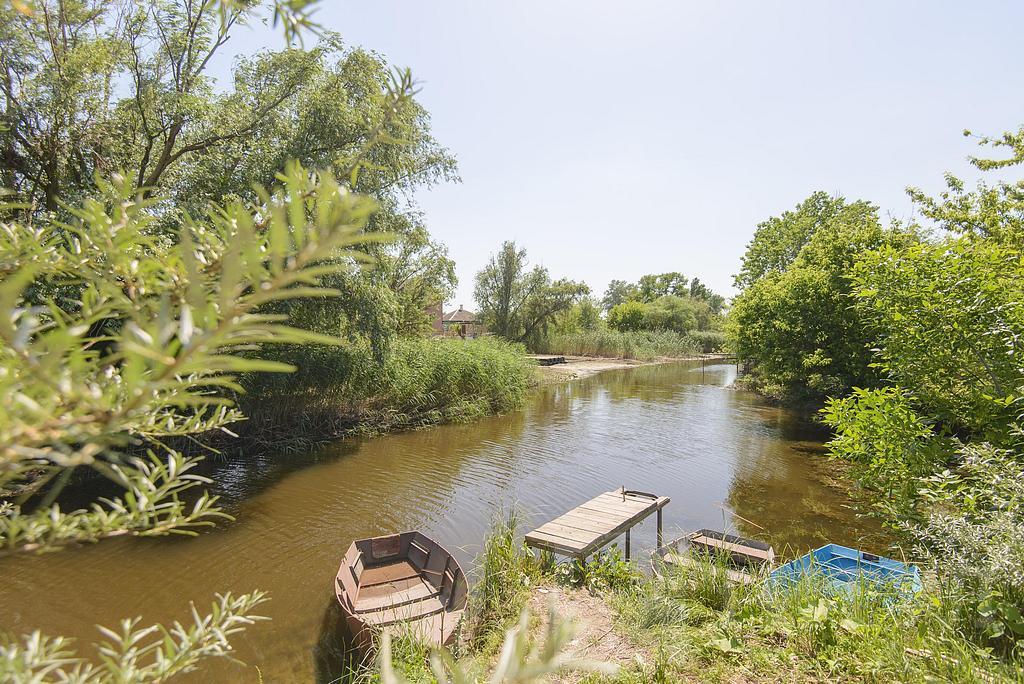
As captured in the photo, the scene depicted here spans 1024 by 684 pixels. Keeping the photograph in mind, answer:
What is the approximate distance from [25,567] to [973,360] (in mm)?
11891

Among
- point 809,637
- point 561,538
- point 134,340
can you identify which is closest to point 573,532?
point 561,538

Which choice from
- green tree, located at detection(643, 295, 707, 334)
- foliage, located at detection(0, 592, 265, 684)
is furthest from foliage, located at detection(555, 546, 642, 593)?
green tree, located at detection(643, 295, 707, 334)

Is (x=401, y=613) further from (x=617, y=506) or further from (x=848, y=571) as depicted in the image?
(x=848, y=571)

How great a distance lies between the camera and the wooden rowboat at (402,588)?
4.95m

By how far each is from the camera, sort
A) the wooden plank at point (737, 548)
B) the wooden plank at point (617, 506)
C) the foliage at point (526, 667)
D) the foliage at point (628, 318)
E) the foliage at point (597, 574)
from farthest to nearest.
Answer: the foliage at point (628, 318)
the wooden plank at point (617, 506)
the wooden plank at point (737, 548)
the foliage at point (597, 574)
the foliage at point (526, 667)

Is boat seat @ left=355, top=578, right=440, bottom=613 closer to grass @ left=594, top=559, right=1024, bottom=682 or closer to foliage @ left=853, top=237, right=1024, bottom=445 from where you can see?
grass @ left=594, top=559, right=1024, bottom=682

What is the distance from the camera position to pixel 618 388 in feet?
89.4

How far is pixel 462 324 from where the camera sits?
42.6 meters

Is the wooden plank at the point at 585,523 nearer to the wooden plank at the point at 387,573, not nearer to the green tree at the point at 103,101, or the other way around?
the wooden plank at the point at 387,573

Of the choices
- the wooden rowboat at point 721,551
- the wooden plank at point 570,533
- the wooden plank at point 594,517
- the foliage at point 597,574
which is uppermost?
the wooden plank at point 594,517

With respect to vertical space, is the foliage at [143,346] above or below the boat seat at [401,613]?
above

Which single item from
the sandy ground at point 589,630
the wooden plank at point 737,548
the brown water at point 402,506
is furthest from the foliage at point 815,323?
the sandy ground at point 589,630

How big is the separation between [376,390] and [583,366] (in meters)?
23.3

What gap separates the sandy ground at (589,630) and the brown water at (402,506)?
227 centimetres
